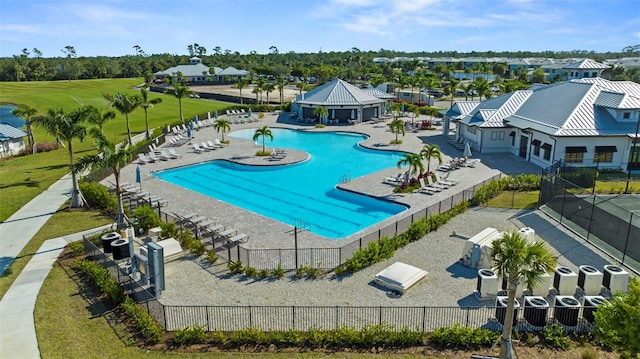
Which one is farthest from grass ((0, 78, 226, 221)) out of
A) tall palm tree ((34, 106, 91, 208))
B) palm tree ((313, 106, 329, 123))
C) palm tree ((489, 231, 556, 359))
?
palm tree ((489, 231, 556, 359))

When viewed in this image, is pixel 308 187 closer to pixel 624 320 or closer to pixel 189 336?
pixel 189 336

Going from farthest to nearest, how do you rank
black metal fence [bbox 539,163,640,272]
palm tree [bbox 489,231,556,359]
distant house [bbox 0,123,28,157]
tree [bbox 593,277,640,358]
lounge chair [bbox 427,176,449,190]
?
distant house [bbox 0,123,28,157], lounge chair [bbox 427,176,449,190], black metal fence [bbox 539,163,640,272], palm tree [bbox 489,231,556,359], tree [bbox 593,277,640,358]

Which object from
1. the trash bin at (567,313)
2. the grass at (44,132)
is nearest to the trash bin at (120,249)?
the grass at (44,132)

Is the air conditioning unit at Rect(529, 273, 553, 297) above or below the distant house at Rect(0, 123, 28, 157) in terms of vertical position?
below

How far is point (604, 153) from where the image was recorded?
34.9 metres

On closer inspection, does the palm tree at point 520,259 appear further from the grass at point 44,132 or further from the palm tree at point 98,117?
the palm tree at point 98,117

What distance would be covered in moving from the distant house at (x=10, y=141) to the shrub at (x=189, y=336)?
4025cm

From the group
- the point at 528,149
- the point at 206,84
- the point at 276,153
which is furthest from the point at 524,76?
the point at 276,153

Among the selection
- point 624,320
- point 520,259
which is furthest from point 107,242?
point 624,320

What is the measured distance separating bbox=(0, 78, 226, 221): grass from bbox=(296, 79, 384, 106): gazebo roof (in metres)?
18.7

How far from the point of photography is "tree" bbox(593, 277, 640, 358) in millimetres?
9914

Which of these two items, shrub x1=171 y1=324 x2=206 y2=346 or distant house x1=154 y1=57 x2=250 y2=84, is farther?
distant house x1=154 y1=57 x2=250 y2=84

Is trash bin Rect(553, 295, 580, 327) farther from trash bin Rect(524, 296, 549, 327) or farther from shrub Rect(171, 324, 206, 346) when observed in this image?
shrub Rect(171, 324, 206, 346)

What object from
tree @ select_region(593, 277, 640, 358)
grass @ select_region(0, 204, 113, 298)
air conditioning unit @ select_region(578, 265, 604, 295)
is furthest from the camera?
grass @ select_region(0, 204, 113, 298)
